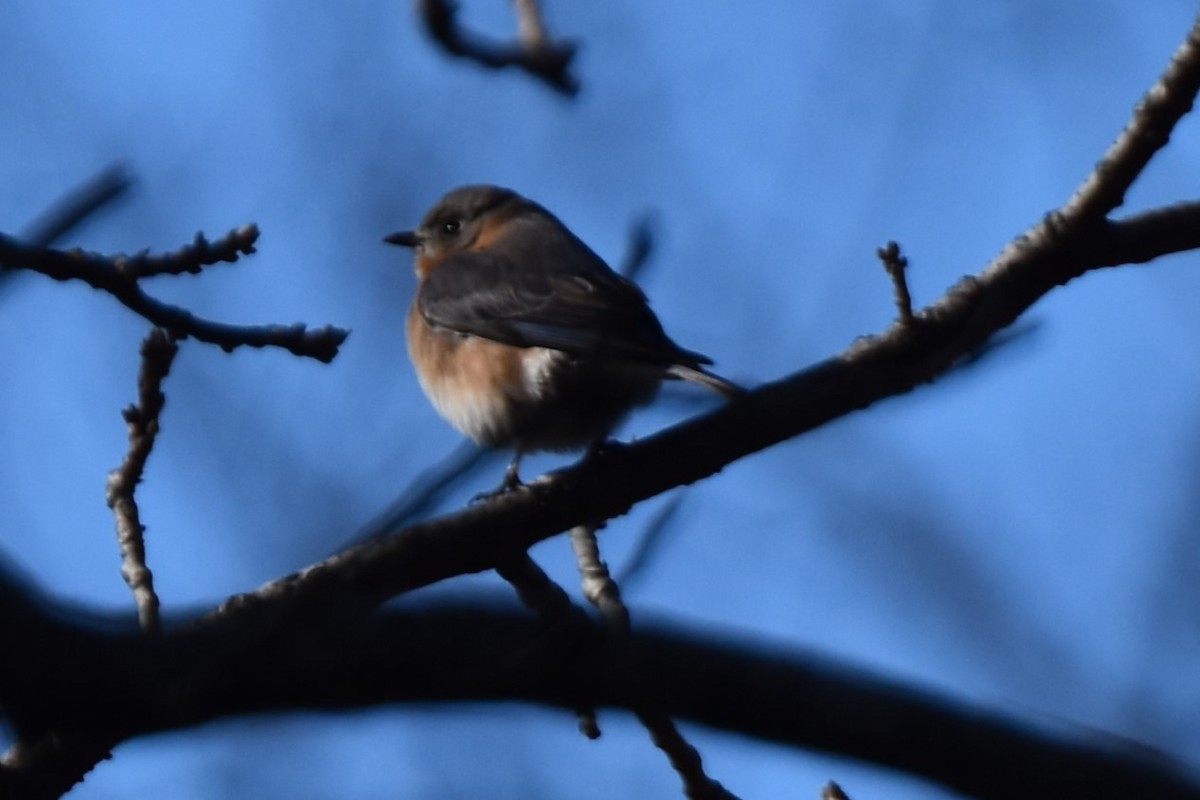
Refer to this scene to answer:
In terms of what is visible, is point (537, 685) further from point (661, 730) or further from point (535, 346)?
point (535, 346)

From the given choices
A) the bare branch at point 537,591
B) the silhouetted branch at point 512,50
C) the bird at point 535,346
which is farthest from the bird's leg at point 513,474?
the silhouetted branch at point 512,50

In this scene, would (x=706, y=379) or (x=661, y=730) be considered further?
(x=706, y=379)

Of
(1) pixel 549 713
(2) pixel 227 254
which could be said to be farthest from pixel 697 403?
(1) pixel 549 713

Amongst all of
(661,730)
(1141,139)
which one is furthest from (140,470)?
(1141,139)

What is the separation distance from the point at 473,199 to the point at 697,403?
4318mm

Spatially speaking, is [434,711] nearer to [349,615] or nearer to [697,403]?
[349,615]

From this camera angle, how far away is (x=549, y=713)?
65.7 inches

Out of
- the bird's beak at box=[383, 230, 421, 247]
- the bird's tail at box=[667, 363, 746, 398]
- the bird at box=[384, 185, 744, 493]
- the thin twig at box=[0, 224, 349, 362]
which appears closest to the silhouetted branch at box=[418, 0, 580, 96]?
the thin twig at box=[0, 224, 349, 362]

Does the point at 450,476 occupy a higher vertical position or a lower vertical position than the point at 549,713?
higher

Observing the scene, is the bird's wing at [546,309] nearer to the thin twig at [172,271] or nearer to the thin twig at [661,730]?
the thin twig at [661,730]

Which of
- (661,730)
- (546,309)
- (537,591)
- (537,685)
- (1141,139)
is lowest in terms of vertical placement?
(537,685)

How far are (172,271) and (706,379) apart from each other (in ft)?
6.26

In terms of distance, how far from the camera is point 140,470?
4.35 m

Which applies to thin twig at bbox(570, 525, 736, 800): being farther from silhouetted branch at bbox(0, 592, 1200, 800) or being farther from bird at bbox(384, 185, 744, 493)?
silhouetted branch at bbox(0, 592, 1200, 800)
